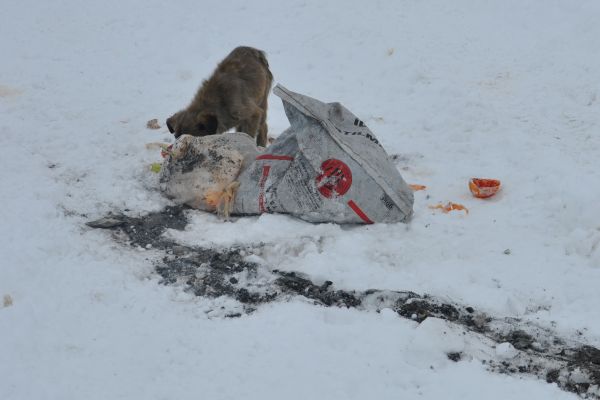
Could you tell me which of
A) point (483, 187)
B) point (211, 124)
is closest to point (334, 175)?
point (483, 187)

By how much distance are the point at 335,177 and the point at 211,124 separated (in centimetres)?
226

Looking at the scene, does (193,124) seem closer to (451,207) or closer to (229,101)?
(229,101)

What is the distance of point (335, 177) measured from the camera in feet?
16.0

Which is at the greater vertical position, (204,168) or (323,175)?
(323,175)

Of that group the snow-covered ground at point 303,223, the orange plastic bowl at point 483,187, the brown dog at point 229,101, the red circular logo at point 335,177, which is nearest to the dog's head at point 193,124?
the brown dog at point 229,101

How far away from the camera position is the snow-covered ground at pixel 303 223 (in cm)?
327

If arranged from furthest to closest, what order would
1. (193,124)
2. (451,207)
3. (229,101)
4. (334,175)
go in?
(229,101) < (193,124) < (451,207) < (334,175)

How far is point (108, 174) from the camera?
5.98 m

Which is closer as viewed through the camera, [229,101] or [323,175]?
[323,175]

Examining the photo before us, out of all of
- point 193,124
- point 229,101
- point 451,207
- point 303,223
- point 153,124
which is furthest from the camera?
point 153,124

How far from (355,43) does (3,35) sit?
226 inches

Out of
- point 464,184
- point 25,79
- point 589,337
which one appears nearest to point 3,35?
point 25,79

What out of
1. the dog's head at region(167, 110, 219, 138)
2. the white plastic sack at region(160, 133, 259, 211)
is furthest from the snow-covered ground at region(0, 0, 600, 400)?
the dog's head at region(167, 110, 219, 138)

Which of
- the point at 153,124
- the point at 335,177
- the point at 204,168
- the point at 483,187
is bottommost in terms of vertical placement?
the point at 153,124
